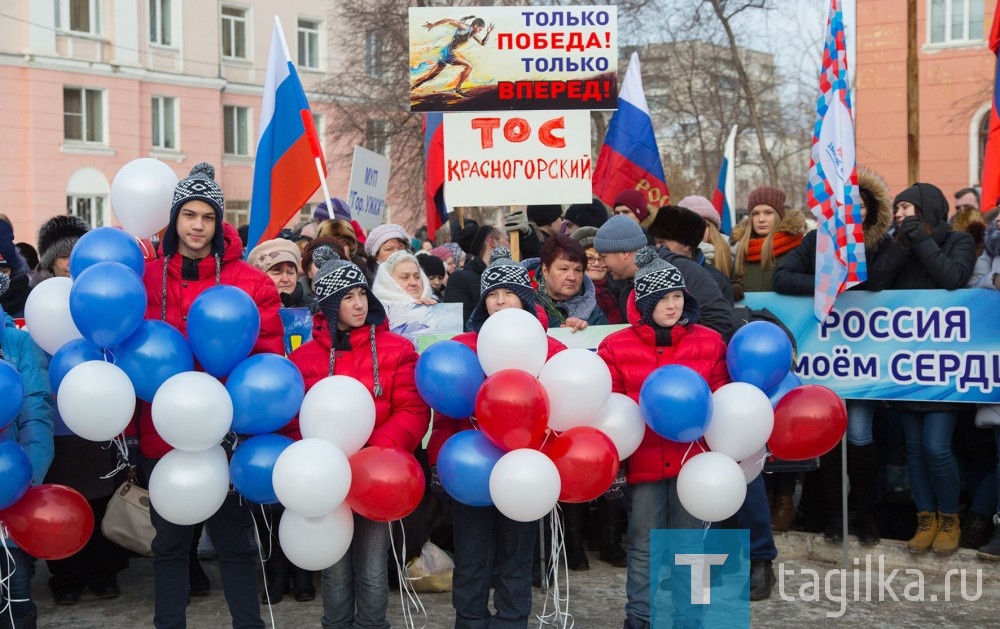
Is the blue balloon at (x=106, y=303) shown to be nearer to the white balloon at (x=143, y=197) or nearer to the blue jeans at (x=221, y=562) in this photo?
the white balloon at (x=143, y=197)

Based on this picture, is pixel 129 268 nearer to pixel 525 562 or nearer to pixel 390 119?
pixel 525 562

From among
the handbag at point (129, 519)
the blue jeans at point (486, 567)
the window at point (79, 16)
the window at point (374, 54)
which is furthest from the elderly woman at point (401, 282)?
the window at point (79, 16)

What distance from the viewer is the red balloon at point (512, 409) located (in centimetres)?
428

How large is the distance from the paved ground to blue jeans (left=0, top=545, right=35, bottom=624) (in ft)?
3.29

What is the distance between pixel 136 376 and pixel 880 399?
167 inches

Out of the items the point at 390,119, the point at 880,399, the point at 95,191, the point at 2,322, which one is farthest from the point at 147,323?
the point at 95,191

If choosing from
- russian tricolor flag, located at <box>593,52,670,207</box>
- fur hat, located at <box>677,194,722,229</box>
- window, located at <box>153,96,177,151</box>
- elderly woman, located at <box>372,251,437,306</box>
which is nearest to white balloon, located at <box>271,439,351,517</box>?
elderly woman, located at <box>372,251,437,306</box>

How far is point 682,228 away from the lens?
6.21 metres

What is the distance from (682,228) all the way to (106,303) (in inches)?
126

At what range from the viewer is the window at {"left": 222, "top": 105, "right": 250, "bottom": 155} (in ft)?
115

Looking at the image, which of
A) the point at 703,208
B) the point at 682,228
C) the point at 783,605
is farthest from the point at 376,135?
the point at 783,605

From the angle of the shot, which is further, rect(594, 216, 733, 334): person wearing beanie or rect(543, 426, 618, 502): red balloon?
rect(594, 216, 733, 334): person wearing beanie

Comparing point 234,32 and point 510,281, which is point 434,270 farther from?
point 234,32

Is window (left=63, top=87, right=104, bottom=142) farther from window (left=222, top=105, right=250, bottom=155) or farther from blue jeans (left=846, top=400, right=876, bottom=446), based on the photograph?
blue jeans (left=846, top=400, right=876, bottom=446)
